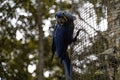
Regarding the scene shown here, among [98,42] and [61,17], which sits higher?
[61,17]

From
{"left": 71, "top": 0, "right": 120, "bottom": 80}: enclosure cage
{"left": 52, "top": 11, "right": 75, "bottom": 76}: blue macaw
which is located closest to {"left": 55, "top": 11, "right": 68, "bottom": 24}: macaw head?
{"left": 52, "top": 11, "right": 75, "bottom": 76}: blue macaw

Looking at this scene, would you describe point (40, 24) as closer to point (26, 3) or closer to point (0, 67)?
point (26, 3)

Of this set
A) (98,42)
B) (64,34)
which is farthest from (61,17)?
(98,42)

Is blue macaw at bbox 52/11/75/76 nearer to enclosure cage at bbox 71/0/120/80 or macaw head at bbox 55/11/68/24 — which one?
macaw head at bbox 55/11/68/24

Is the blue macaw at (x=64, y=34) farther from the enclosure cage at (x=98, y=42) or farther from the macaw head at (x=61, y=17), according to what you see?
the enclosure cage at (x=98, y=42)

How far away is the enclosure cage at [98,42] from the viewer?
4797mm

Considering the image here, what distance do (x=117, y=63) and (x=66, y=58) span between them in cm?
141

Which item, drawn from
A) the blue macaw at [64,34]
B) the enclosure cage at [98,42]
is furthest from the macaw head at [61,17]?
the enclosure cage at [98,42]

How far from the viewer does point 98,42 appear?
497cm

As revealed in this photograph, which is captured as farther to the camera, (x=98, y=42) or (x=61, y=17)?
(x=61, y=17)

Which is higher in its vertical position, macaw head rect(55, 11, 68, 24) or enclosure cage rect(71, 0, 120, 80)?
macaw head rect(55, 11, 68, 24)

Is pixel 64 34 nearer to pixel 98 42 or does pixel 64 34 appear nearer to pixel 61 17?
pixel 61 17

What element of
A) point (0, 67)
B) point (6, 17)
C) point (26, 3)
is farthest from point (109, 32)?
point (26, 3)

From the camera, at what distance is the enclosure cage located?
4.80 metres
